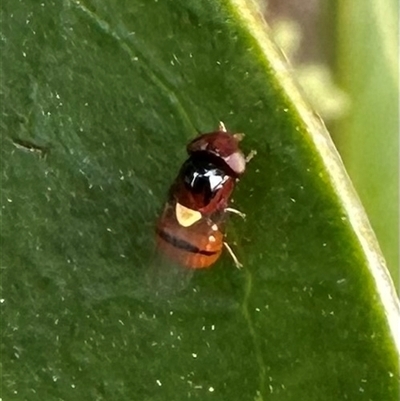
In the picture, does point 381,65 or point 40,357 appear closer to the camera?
point 40,357

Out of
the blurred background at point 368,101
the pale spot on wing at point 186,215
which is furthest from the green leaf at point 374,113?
the pale spot on wing at point 186,215

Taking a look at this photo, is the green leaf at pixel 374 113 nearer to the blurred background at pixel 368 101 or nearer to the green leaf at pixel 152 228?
the blurred background at pixel 368 101

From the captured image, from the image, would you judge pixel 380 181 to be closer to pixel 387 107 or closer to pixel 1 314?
pixel 387 107

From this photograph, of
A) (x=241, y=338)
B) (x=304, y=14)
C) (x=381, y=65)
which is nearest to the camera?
(x=241, y=338)

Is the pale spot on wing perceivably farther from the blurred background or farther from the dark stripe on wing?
the blurred background

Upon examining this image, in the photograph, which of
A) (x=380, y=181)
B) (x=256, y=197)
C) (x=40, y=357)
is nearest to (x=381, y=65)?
(x=380, y=181)

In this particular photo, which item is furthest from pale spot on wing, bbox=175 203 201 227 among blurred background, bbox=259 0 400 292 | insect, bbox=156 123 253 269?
blurred background, bbox=259 0 400 292
